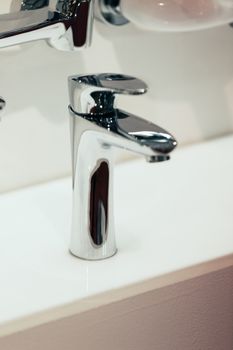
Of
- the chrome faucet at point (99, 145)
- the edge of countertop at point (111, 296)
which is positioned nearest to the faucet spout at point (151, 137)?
the chrome faucet at point (99, 145)

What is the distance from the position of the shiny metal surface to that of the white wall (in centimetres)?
6

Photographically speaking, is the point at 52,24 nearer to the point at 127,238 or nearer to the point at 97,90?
the point at 97,90

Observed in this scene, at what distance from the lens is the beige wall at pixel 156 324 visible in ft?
1.84

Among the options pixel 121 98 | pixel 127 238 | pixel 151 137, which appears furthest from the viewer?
pixel 121 98

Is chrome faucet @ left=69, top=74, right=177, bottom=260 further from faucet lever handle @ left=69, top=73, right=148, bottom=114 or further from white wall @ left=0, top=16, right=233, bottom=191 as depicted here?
white wall @ left=0, top=16, right=233, bottom=191

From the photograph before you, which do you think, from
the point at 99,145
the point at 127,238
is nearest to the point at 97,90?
the point at 99,145

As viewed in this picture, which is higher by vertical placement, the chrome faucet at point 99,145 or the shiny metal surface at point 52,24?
the shiny metal surface at point 52,24

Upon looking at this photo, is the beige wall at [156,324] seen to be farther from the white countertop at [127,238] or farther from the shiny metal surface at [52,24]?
the shiny metal surface at [52,24]

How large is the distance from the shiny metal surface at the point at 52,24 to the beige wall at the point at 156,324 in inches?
8.7

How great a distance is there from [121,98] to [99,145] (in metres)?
0.19

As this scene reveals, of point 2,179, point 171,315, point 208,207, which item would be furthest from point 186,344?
point 2,179

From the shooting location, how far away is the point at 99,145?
600mm

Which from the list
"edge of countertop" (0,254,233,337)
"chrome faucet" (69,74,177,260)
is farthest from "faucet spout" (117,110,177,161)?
"edge of countertop" (0,254,233,337)

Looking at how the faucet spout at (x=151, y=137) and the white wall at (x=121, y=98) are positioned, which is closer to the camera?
the faucet spout at (x=151, y=137)
